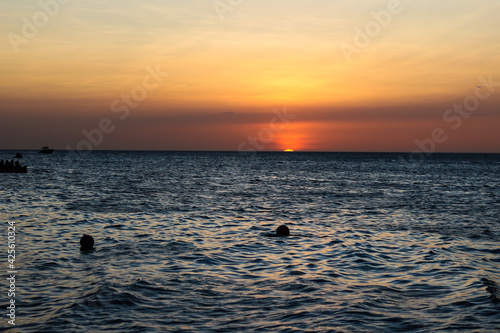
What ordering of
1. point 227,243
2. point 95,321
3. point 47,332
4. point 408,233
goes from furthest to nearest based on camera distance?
point 408,233 → point 227,243 → point 95,321 → point 47,332

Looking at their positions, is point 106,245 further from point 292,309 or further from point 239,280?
point 292,309

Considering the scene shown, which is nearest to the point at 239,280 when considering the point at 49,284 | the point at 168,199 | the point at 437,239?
the point at 49,284

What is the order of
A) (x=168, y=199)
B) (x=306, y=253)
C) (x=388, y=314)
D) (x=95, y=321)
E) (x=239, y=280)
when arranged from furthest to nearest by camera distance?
(x=168, y=199) < (x=306, y=253) < (x=239, y=280) < (x=388, y=314) < (x=95, y=321)

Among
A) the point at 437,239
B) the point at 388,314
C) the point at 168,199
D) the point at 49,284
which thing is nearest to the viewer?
the point at 388,314

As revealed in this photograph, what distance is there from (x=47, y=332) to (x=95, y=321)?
1194 mm

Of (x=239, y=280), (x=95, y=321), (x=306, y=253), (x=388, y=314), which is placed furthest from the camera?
(x=306, y=253)

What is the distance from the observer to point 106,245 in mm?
21984

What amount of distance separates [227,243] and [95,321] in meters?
11.5

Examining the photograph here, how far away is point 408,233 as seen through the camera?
2677cm

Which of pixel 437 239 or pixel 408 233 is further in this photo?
pixel 408 233

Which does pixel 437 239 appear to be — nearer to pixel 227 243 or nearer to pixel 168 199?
pixel 227 243

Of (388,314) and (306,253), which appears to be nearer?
(388,314)

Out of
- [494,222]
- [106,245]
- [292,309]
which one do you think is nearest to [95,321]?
[292,309]

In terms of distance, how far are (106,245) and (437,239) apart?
17270 millimetres
